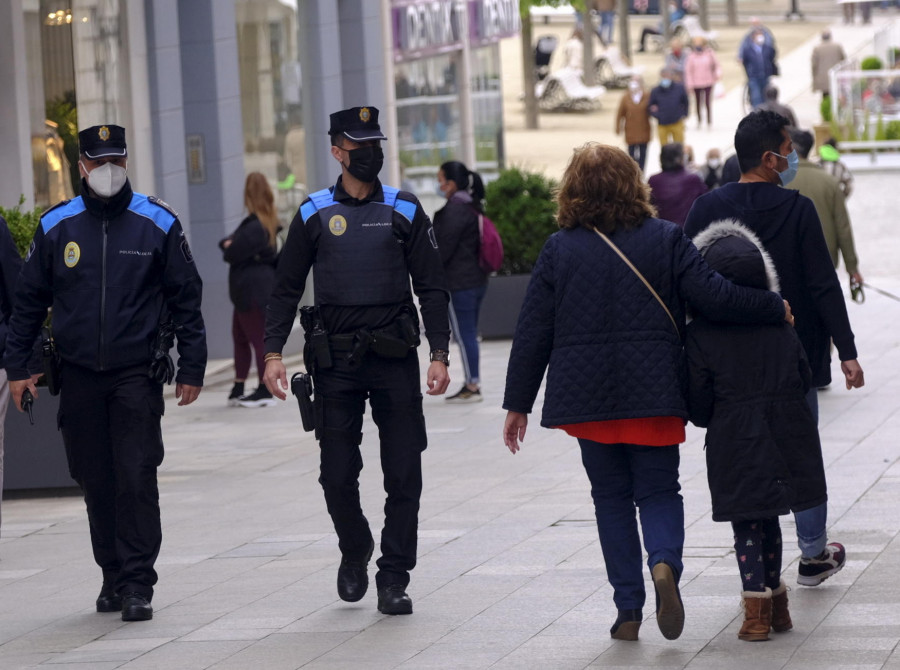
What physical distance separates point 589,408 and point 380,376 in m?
0.93

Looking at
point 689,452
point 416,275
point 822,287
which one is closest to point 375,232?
point 416,275

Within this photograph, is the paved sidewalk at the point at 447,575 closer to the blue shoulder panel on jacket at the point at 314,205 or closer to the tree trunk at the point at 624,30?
the blue shoulder panel on jacket at the point at 314,205

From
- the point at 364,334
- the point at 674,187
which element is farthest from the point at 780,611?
the point at 674,187

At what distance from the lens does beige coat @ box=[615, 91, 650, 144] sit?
30.4 meters

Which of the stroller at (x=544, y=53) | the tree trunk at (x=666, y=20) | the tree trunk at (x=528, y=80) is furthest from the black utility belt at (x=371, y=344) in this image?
the tree trunk at (x=666, y=20)

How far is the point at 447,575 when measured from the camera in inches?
274

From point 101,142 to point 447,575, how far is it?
210 centimetres

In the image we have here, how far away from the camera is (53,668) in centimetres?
579

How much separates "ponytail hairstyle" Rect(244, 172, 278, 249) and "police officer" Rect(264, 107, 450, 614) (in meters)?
6.40

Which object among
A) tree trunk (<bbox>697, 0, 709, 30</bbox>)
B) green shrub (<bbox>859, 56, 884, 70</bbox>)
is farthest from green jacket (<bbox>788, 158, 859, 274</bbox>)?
tree trunk (<bbox>697, 0, 709, 30</bbox>)

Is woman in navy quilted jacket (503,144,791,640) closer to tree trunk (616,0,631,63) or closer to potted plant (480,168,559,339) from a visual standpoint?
potted plant (480,168,559,339)

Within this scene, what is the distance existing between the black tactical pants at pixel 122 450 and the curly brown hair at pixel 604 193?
5.69 ft

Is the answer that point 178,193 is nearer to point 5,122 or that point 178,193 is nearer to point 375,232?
point 5,122

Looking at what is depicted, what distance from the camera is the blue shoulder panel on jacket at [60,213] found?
6.52 meters
